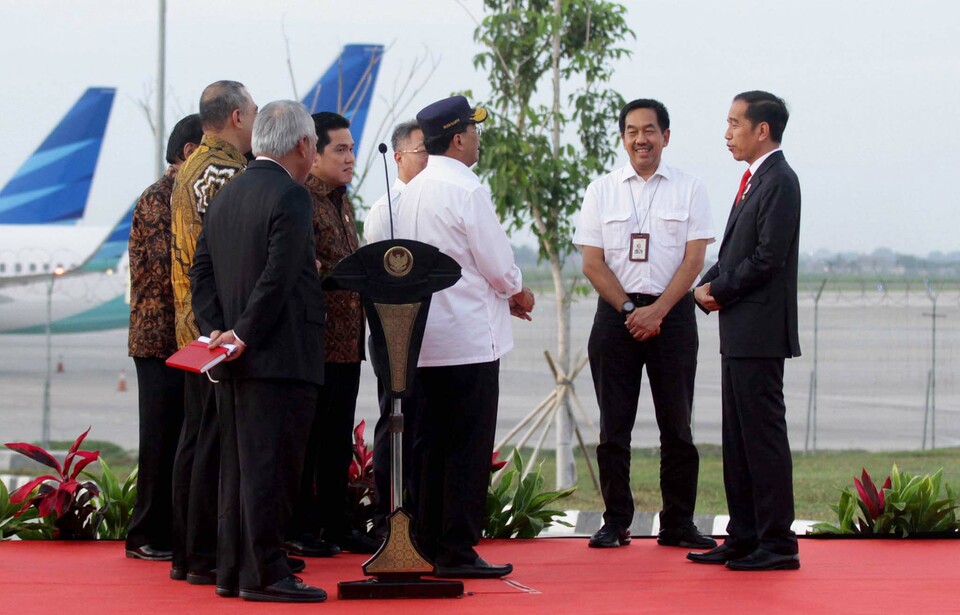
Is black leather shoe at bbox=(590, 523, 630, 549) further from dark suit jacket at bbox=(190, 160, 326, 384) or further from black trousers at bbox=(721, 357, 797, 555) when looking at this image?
dark suit jacket at bbox=(190, 160, 326, 384)

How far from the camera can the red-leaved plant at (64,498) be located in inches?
215

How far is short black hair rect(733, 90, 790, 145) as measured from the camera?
4918 millimetres

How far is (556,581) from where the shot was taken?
461cm

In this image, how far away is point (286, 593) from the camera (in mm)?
4090

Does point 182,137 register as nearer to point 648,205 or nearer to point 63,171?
point 648,205

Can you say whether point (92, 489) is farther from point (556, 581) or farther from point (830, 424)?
point (830, 424)

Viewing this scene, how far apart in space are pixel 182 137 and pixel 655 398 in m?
2.14

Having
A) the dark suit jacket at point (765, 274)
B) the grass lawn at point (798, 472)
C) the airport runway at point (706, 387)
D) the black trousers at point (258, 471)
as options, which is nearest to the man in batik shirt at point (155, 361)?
the black trousers at point (258, 471)

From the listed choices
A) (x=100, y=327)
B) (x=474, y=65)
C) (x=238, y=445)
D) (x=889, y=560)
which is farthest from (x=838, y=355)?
(x=238, y=445)

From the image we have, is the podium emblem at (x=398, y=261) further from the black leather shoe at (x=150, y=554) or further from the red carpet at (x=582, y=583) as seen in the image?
the black leather shoe at (x=150, y=554)

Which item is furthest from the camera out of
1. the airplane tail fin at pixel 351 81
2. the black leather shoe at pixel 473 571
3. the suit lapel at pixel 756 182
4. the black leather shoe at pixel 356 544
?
the airplane tail fin at pixel 351 81

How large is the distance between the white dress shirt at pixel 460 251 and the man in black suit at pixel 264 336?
533mm

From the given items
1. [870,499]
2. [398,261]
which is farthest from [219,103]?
[870,499]

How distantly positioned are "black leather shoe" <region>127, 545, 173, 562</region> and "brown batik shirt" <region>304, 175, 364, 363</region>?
958 mm
